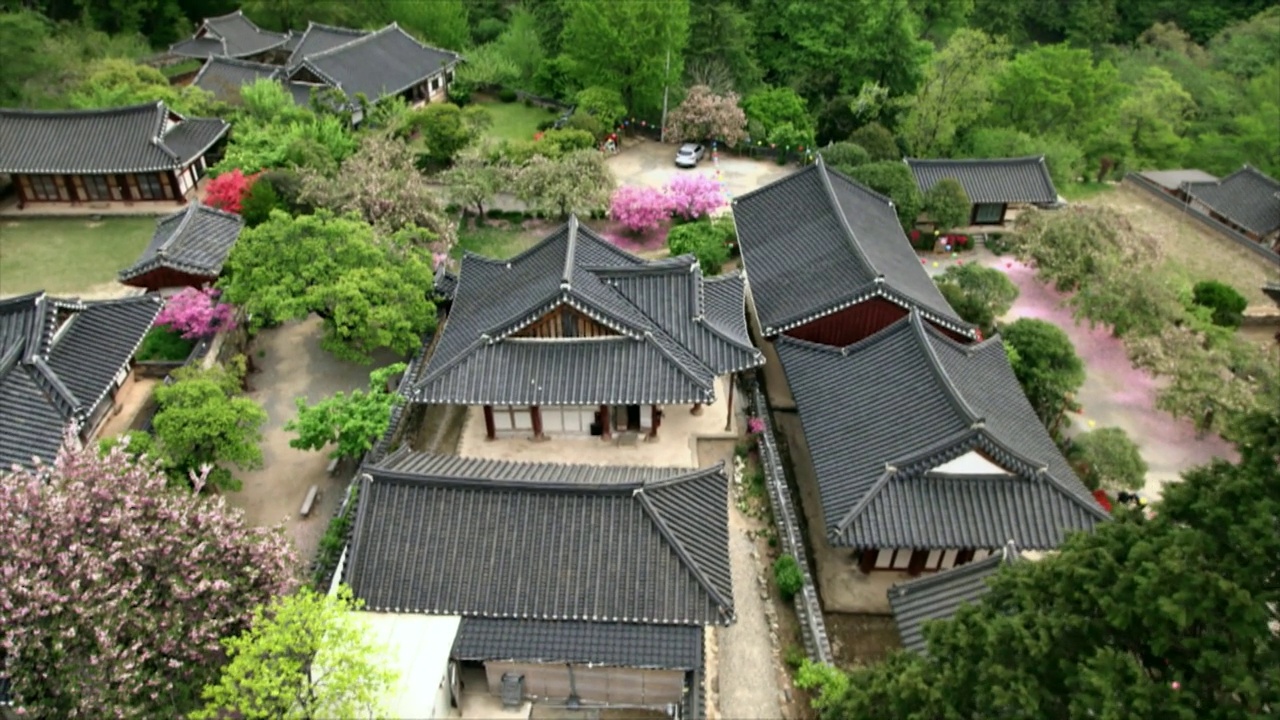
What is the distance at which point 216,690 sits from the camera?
639 inches

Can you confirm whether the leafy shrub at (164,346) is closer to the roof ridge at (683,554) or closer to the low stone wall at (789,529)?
the roof ridge at (683,554)

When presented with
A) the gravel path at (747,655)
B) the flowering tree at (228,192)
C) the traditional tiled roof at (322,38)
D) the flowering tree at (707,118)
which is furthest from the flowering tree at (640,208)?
the traditional tiled roof at (322,38)

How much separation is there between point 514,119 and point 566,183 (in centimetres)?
2146

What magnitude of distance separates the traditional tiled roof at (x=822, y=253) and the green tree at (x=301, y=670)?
18331 mm

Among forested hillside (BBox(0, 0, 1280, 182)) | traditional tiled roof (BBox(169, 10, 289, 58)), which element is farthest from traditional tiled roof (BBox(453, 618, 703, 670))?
traditional tiled roof (BBox(169, 10, 289, 58))

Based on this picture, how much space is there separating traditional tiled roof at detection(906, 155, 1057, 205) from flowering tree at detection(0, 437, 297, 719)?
38.3 m

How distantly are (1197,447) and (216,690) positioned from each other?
33416 millimetres

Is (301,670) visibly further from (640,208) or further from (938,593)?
(640,208)

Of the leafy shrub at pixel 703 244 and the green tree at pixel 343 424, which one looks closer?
the green tree at pixel 343 424

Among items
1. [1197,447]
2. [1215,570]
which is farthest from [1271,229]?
[1215,570]

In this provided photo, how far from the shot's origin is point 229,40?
64.8 metres

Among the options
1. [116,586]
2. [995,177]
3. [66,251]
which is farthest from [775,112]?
[116,586]

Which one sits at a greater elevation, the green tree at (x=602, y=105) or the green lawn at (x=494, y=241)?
the green tree at (x=602, y=105)

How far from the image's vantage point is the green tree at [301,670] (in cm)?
1638
